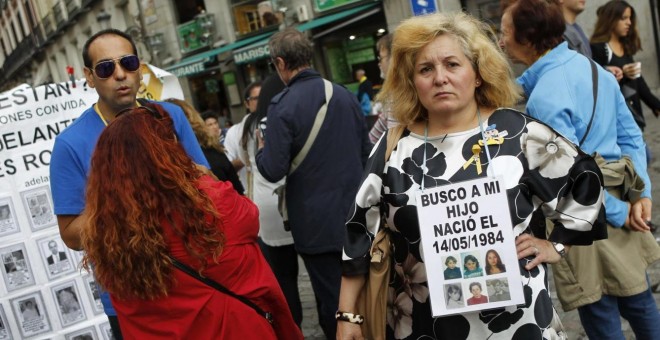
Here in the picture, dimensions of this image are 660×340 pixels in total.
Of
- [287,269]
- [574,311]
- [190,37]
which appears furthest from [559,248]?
[190,37]

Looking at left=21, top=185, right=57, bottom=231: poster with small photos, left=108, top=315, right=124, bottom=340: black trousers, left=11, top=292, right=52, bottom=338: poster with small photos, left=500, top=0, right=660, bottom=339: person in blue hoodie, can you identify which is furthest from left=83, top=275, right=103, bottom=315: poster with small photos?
left=500, top=0, right=660, bottom=339: person in blue hoodie

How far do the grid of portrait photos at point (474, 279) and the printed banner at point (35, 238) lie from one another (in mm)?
2583

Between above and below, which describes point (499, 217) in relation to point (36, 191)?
below

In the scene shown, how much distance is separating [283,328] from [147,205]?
84cm

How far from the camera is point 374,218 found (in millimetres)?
2090

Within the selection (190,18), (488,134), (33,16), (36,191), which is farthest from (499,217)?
(33,16)

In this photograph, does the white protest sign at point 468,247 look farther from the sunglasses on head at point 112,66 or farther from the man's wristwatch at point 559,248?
the sunglasses on head at point 112,66

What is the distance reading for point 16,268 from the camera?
350 cm

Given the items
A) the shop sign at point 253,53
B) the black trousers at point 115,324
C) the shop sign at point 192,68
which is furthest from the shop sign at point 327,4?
the black trousers at point 115,324

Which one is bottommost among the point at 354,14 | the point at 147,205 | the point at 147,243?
the point at 147,243

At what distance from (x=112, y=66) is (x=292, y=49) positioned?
1.16 meters

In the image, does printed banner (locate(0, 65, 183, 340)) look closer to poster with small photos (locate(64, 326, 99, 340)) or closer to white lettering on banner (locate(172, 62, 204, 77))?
poster with small photos (locate(64, 326, 99, 340))

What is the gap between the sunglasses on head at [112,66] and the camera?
8.59ft

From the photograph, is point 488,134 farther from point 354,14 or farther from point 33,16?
point 33,16
